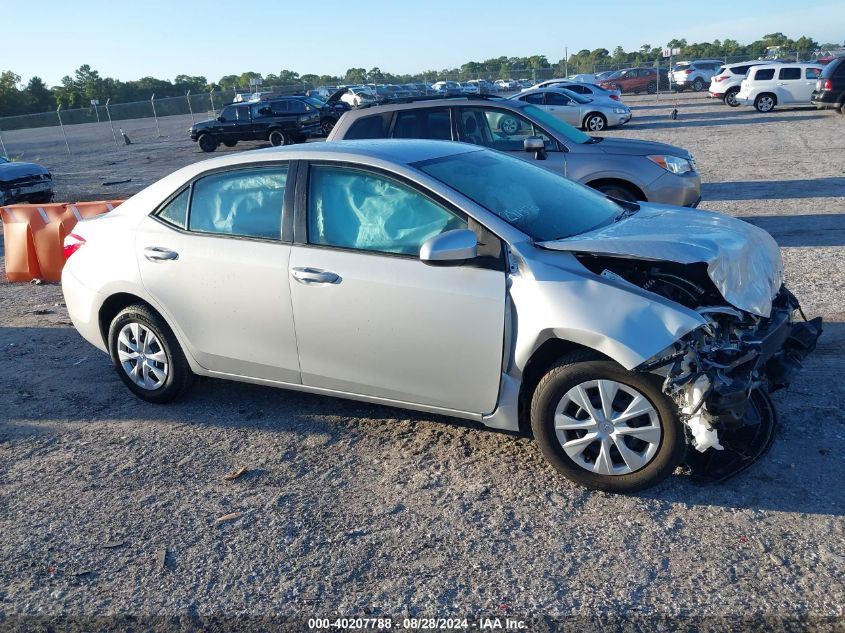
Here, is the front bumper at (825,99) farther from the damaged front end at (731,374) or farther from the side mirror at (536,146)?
the damaged front end at (731,374)

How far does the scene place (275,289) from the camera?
444 centimetres

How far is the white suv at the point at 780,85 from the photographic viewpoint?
88.6ft

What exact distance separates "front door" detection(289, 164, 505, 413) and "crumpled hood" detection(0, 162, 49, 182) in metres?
16.0

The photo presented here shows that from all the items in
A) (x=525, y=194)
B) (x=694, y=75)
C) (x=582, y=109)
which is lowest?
(x=525, y=194)

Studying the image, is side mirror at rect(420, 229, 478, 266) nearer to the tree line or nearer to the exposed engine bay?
the exposed engine bay

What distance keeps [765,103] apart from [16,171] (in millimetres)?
24853

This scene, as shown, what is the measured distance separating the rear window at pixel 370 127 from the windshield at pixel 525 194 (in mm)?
4246

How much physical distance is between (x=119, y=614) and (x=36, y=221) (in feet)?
24.1

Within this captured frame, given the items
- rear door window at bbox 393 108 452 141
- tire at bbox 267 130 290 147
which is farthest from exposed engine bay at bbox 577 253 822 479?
tire at bbox 267 130 290 147

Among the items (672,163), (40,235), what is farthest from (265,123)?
(672,163)

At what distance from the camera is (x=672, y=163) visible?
8.95m

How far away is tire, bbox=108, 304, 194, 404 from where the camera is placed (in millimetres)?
5031

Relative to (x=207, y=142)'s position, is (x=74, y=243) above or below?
below

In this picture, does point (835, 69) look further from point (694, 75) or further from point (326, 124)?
point (694, 75)
